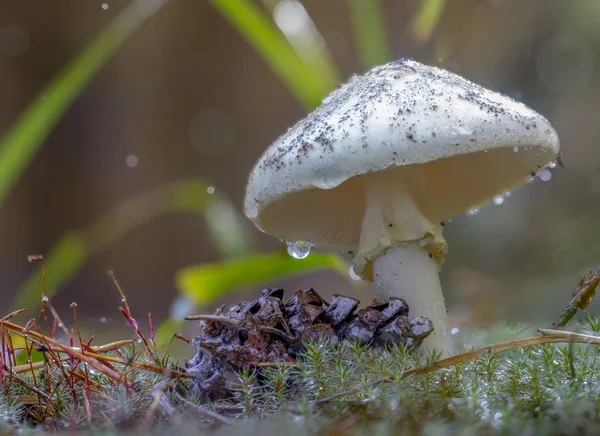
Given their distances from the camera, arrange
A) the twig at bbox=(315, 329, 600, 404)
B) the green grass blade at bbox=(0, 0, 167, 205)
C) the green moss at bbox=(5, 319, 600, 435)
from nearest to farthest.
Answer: the green moss at bbox=(5, 319, 600, 435) < the twig at bbox=(315, 329, 600, 404) < the green grass blade at bbox=(0, 0, 167, 205)

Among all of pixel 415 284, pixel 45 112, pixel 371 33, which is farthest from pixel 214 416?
pixel 371 33

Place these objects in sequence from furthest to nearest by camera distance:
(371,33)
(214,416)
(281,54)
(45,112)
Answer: (371,33), (281,54), (45,112), (214,416)

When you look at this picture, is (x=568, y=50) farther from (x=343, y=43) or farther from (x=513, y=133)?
(x=513, y=133)

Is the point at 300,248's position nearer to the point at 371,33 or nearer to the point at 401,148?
the point at 401,148

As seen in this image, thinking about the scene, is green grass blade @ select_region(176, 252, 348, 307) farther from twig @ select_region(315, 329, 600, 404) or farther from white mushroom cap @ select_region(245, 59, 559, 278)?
twig @ select_region(315, 329, 600, 404)

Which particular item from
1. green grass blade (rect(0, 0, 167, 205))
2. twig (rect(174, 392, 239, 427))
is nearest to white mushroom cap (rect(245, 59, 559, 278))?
twig (rect(174, 392, 239, 427))
